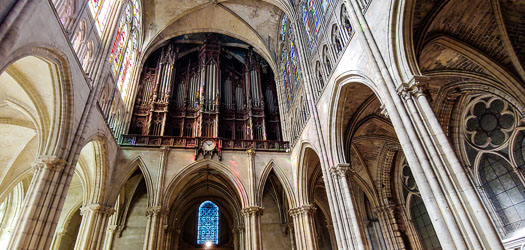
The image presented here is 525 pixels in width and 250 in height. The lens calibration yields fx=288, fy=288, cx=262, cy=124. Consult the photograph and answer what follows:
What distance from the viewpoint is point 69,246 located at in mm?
14695

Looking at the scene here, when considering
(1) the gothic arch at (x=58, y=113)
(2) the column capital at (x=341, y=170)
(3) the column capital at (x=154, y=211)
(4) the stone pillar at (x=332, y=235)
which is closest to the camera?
(1) the gothic arch at (x=58, y=113)

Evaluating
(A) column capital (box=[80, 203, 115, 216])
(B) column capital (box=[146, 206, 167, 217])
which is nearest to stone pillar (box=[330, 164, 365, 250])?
(B) column capital (box=[146, 206, 167, 217])

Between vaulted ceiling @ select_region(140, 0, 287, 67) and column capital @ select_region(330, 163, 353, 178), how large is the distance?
36.7 feet

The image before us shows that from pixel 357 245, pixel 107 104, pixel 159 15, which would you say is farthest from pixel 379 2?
pixel 159 15

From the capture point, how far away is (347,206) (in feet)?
27.1

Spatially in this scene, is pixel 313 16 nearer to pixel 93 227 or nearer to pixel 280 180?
pixel 280 180

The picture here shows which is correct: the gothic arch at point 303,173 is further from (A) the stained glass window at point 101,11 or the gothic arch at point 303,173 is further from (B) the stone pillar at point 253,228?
(A) the stained glass window at point 101,11

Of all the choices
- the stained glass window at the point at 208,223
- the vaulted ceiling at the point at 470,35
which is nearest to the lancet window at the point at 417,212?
the vaulted ceiling at the point at 470,35

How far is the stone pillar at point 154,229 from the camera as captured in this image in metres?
11.0

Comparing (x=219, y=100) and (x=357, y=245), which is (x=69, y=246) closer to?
(x=219, y=100)

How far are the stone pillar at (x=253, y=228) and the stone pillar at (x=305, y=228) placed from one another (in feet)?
4.90

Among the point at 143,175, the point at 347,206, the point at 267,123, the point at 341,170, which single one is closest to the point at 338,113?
the point at 341,170

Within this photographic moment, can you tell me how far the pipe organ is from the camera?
15883 mm

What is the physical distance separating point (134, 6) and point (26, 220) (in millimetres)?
12364
